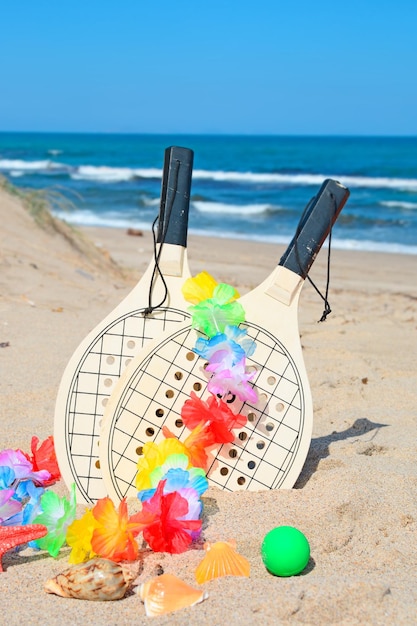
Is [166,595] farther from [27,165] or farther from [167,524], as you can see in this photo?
[27,165]

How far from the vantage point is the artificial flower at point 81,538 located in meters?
1.90

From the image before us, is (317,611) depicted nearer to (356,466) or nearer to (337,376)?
(356,466)

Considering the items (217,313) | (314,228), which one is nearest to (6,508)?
(217,313)

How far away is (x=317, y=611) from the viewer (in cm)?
160

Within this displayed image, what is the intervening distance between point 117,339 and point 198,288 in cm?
31

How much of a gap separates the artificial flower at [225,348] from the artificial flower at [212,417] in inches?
4.8

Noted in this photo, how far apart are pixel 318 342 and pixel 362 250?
725cm

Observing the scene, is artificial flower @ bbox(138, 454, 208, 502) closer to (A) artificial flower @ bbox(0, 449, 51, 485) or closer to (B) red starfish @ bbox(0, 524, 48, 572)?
(B) red starfish @ bbox(0, 524, 48, 572)

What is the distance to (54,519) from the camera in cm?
198

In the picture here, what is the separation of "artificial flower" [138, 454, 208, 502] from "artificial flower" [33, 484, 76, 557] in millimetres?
193

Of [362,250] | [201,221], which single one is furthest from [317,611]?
[201,221]

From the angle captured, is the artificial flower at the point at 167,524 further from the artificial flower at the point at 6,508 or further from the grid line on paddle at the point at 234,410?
the artificial flower at the point at 6,508

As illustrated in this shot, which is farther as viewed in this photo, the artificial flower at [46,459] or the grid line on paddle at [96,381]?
the artificial flower at [46,459]

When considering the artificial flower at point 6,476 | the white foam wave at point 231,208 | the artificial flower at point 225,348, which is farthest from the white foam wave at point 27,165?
the artificial flower at point 225,348
